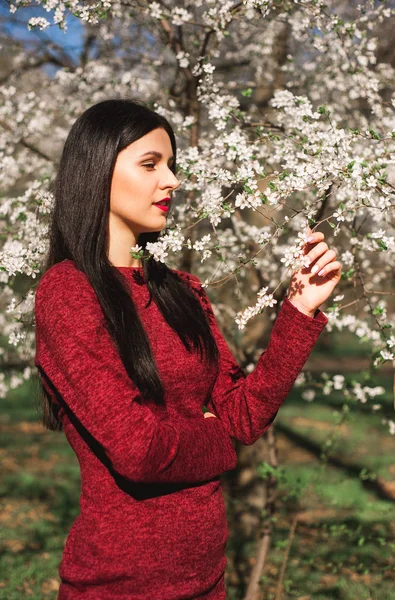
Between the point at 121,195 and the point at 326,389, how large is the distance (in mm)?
1992

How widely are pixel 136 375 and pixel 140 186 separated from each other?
58 centimetres

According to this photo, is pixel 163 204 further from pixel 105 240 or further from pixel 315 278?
pixel 315 278

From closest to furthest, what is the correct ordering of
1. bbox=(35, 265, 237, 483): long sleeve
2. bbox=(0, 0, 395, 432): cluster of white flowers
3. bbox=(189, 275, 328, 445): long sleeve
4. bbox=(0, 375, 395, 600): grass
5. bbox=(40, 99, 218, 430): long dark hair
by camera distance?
1. bbox=(35, 265, 237, 483): long sleeve
2. bbox=(40, 99, 218, 430): long dark hair
3. bbox=(189, 275, 328, 445): long sleeve
4. bbox=(0, 0, 395, 432): cluster of white flowers
5. bbox=(0, 375, 395, 600): grass

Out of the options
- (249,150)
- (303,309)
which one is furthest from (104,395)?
(249,150)

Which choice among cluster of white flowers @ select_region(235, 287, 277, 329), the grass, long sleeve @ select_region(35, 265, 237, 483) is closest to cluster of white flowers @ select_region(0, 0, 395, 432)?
cluster of white flowers @ select_region(235, 287, 277, 329)

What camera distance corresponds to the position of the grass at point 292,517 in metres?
4.25

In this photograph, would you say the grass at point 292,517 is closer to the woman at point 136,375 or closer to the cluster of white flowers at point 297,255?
the woman at point 136,375

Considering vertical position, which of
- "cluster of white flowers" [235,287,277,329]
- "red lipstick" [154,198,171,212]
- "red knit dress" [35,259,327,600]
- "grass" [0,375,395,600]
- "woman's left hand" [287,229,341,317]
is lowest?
"grass" [0,375,395,600]

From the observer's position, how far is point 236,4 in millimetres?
3244

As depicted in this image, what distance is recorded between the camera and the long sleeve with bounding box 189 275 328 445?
1.89 meters

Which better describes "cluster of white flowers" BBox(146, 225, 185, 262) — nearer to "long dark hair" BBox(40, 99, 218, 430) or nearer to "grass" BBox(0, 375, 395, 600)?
"long dark hair" BBox(40, 99, 218, 430)

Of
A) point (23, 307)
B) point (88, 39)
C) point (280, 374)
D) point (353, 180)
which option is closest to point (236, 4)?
point (353, 180)

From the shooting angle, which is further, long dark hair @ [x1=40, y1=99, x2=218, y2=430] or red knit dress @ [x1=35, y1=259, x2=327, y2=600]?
long dark hair @ [x1=40, y1=99, x2=218, y2=430]

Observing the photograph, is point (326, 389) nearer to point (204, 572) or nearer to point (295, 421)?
point (204, 572)
